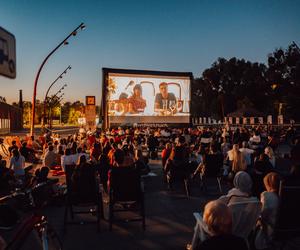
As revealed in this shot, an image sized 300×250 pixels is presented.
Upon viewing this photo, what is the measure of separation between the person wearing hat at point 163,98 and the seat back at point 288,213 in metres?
22.8

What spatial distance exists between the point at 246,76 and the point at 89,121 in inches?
1621

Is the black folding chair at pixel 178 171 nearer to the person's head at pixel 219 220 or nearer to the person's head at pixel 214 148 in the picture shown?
the person's head at pixel 214 148

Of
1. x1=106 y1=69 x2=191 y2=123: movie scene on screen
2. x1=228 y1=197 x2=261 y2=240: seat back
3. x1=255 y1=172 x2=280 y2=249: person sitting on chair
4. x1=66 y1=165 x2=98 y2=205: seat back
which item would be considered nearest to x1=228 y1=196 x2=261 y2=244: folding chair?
x1=228 y1=197 x2=261 y2=240: seat back

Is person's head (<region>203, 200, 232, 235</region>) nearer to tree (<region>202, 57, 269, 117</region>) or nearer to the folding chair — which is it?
the folding chair

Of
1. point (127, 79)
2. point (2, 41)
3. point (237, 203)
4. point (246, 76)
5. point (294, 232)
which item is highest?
point (246, 76)

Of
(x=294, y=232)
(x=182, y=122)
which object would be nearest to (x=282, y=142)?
(x=182, y=122)

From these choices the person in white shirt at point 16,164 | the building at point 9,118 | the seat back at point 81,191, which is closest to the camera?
the seat back at point 81,191

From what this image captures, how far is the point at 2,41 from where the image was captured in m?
1.52

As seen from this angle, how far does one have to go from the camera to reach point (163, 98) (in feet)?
89.1

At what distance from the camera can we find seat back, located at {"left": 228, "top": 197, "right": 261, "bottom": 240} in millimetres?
3570

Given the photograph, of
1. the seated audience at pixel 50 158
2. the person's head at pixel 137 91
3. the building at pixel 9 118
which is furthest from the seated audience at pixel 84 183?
the building at pixel 9 118

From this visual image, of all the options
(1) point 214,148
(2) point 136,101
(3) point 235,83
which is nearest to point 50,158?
(1) point 214,148

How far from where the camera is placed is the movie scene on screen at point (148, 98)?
2572cm

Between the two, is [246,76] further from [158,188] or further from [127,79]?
[158,188]
